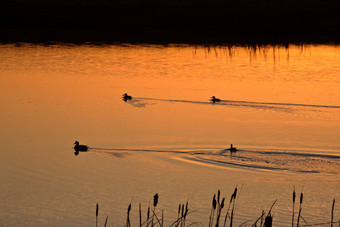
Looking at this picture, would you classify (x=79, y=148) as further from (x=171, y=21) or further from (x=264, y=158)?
(x=171, y=21)

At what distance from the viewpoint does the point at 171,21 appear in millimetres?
42469

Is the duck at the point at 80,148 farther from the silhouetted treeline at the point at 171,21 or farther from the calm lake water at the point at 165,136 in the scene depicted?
the silhouetted treeline at the point at 171,21

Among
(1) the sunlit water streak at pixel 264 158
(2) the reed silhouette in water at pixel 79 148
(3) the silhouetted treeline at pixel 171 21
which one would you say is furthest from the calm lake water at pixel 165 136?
(3) the silhouetted treeline at pixel 171 21

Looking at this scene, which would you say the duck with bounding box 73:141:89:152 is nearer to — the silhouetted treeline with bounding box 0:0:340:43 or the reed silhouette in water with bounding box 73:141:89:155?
the reed silhouette in water with bounding box 73:141:89:155

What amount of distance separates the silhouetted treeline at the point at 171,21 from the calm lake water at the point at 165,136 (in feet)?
27.2

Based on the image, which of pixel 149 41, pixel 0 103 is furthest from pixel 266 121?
pixel 149 41

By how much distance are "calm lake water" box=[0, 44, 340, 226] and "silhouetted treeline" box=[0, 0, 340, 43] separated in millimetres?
8285

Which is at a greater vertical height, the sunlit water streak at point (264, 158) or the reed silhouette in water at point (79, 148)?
the reed silhouette in water at point (79, 148)

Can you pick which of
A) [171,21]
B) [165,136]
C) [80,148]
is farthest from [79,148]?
[171,21]

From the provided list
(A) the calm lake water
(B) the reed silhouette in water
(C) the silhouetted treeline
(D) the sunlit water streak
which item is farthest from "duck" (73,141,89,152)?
(C) the silhouetted treeline

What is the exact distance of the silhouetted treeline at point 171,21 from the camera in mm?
37406

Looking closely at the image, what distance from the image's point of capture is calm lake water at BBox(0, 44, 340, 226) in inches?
445

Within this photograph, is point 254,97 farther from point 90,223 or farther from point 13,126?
point 90,223

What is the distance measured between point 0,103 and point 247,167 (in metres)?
9.01
